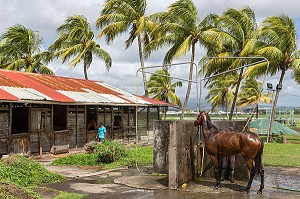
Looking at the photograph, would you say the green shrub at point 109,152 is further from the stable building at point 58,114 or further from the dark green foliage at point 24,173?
the dark green foliage at point 24,173

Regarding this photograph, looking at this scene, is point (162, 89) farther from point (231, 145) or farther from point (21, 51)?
point (231, 145)

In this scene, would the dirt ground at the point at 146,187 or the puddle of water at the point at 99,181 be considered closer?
the dirt ground at the point at 146,187

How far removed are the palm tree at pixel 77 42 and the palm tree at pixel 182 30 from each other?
7.81 m

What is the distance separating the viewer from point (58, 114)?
19672 millimetres

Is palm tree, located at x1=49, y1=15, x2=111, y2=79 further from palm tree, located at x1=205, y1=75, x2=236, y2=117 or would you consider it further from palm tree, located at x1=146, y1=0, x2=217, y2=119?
palm tree, located at x1=205, y1=75, x2=236, y2=117

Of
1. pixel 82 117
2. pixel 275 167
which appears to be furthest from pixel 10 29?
pixel 275 167

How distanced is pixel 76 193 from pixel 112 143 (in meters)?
5.45

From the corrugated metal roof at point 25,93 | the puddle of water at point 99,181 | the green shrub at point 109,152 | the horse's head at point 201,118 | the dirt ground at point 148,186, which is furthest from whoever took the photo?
the corrugated metal roof at point 25,93

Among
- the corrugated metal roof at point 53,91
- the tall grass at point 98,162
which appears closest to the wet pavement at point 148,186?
the tall grass at point 98,162

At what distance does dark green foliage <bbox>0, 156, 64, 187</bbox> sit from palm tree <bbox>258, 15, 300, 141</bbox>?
17.9m

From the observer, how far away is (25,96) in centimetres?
1560

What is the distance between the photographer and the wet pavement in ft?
30.5

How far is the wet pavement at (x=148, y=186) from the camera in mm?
9297

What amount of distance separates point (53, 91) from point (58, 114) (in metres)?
1.52
